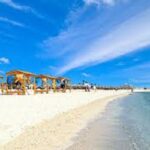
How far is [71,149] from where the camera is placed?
24.1 feet

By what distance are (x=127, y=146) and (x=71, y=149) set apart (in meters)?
1.63

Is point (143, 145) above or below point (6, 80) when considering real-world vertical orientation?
below

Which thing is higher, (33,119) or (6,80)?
(6,80)

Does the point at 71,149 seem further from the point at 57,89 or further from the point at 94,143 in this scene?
the point at 57,89

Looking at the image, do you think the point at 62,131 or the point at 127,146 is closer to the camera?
the point at 127,146

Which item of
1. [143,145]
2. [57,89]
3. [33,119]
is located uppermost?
[57,89]

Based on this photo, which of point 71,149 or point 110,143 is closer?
point 71,149

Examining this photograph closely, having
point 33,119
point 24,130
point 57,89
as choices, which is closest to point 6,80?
point 57,89

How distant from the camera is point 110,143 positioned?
8258 millimetres

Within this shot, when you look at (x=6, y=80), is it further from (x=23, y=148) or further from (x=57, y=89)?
(x=23, y=148)

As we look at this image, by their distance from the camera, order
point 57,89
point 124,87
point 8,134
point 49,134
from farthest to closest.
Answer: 1. point 124,87
2. point 57,89
3. point 49,134
4. point 8,134


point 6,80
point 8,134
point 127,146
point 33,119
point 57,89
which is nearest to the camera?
point 127,146

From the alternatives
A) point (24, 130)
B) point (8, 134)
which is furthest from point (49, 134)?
point (8, 134)

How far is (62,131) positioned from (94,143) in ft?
7.15
